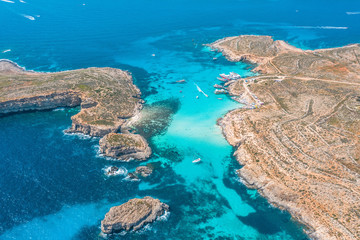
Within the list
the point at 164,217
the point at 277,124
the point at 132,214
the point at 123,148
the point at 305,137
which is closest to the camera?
the point at 132,214

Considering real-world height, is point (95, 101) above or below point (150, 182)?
above

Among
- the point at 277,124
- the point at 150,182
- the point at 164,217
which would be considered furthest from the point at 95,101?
the point at 277,124

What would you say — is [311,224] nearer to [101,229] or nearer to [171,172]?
[171,172]

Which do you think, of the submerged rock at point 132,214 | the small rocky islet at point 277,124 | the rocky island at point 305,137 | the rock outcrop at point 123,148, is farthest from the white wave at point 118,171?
the rocky island at point 305,137

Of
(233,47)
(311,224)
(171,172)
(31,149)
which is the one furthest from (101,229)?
(233,47)

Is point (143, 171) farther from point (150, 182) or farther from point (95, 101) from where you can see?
point (95, 101)

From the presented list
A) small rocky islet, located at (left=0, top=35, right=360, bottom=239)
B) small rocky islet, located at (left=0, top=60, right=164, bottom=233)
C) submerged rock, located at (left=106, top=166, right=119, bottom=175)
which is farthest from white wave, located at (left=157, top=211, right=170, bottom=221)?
submerged rock, located at (left=106, top=166, right=119, bottom=175)
